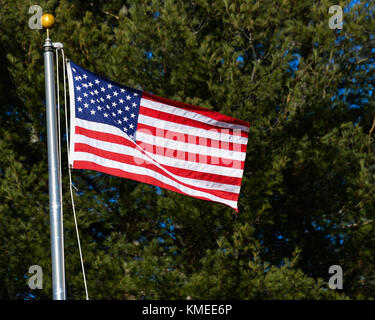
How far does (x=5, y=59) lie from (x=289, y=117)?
5.44 m

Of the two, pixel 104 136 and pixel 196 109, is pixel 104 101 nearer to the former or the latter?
pixel 104 136

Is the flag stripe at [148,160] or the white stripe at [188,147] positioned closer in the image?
the flag stripe at [148,160]

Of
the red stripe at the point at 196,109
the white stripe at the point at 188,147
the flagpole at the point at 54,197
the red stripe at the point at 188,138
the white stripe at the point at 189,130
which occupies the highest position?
the red stripe at the point at 196,109

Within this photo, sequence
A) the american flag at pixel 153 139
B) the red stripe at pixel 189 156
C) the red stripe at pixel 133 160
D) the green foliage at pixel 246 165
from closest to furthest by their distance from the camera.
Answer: the red stripe at pixel 133 160
the american flag at pixel 153 139
the red stripe at pixel 189 156
the green foliage at pixel 246 165

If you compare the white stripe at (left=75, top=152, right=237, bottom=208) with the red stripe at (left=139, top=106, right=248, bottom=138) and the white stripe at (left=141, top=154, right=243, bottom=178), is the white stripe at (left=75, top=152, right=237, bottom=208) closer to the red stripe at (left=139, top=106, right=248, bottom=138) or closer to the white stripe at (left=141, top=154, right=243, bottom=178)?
the white stripe at (left=141, top=154, right=243, bottom=178)

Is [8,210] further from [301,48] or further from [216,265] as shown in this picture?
[301,48]

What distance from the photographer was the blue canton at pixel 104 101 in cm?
623

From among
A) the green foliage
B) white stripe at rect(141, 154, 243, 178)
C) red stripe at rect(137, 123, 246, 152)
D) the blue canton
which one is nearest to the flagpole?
the blue canton

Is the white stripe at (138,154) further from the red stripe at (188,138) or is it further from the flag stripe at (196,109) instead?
the flag stripe at (196,109)

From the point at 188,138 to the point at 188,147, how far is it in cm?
10

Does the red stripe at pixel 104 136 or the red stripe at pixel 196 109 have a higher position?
the red stripe at pixel 196 109

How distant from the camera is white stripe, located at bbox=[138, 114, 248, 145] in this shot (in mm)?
6723

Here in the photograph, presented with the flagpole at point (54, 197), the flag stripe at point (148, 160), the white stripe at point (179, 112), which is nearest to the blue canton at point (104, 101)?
the white stripe at point (179, 112)

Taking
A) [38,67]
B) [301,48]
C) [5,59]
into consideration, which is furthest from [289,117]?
[5,59]
